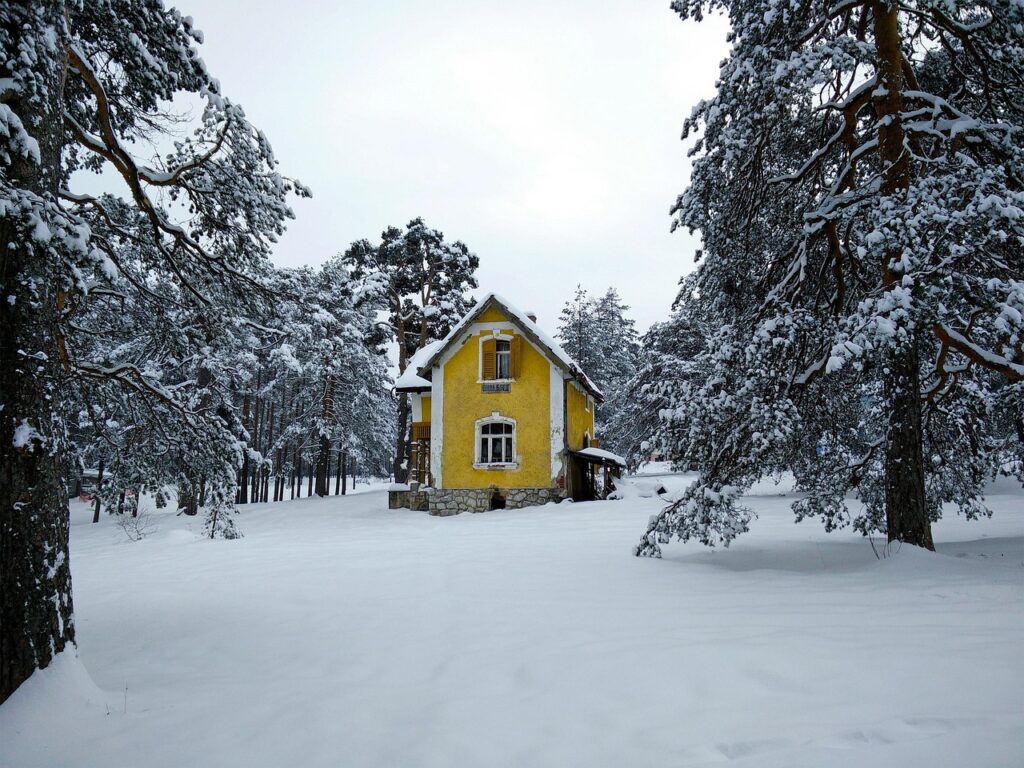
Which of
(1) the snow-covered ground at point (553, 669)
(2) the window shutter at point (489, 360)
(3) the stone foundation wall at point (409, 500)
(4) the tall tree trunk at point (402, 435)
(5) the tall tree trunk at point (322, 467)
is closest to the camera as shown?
(1) the snow-covered ground at point (553, 669)

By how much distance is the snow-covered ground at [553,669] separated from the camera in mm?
2904

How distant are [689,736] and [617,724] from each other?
368mm

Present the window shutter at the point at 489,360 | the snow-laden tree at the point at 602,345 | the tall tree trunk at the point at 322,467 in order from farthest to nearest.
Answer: the snow-laden tree at the point at 602,345, the tall tree trunk at the point at 322,467, the window shutter at the point at 489,360

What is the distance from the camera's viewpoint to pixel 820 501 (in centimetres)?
839

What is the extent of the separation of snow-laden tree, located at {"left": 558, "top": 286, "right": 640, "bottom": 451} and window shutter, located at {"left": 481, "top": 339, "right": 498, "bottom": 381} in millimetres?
18280

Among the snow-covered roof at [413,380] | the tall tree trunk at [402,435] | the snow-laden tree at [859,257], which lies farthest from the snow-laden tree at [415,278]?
the snow-laden tree at [859,257]

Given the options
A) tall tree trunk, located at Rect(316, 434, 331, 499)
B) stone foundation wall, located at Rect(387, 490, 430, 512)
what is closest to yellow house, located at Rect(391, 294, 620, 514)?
stone foundation wall, located at Rect(387, 490, 430, 512)

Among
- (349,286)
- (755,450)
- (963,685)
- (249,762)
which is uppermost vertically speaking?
(349,286)

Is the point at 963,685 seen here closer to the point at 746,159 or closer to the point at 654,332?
the point at 746,159

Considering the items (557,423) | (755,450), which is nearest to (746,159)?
(755,450)

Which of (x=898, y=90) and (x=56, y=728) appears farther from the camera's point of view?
(x=898, y=90)

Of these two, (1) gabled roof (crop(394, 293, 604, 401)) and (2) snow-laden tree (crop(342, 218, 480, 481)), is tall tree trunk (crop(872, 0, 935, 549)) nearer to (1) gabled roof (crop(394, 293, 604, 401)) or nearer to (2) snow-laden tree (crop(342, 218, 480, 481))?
(1) gabled roof (crop(394, 293, 604, 401))

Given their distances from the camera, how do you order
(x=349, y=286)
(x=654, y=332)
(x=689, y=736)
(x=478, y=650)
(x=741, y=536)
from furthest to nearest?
(x=349, y=286), (x=654, y=332), (x=741, y=536), (x=478, y=650), (x=689, y=736)

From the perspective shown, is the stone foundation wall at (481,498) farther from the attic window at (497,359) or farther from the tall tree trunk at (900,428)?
the tall tree trunk at (900,428)
